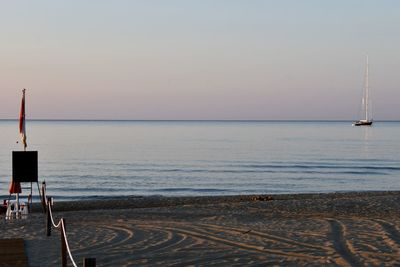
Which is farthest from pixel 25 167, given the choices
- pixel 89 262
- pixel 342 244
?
pixel 89 262

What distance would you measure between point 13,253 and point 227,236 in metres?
4.82

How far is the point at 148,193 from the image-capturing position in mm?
34781

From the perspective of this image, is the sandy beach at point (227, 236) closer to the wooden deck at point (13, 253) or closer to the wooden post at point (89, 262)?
the wooden deck at point (13, 253)

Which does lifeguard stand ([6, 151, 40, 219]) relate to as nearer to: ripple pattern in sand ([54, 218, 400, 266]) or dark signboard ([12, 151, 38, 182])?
dark signboard ([12, 151, 38, 182])

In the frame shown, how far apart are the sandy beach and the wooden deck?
0.65 feet

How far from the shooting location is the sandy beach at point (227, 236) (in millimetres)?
11438

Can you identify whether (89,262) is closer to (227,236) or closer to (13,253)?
(13,253)

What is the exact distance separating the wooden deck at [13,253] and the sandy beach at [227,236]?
198mm

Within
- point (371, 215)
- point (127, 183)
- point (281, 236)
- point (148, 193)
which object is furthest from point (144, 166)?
point (281, 236)

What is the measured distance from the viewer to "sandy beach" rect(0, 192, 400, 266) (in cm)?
1144

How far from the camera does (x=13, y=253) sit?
1212 cm

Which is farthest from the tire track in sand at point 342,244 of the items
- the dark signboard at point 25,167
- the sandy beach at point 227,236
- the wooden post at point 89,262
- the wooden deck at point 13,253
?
the dark signboard at point 25,167

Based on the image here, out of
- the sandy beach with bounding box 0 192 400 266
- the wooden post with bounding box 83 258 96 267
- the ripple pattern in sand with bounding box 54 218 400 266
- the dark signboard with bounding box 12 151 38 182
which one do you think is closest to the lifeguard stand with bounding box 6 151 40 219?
the dark signboard with bounding box 12 151 38 182

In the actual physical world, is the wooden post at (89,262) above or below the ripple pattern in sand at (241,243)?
above
